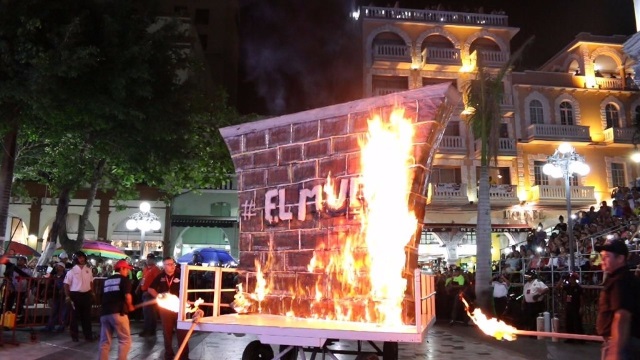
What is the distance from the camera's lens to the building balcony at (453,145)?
28.0m

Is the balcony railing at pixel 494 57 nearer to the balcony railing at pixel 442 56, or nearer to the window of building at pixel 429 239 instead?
the balcony railing at pixel 442 56

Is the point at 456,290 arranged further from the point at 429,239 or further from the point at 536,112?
the point at 536,112

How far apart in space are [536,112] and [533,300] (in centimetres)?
1739

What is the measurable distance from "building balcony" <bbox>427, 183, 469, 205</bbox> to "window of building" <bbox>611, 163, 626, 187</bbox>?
27.4 ft

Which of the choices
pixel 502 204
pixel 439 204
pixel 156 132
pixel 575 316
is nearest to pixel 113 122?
pixel 156 132

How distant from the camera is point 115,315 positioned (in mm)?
7781

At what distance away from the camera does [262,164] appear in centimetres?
572

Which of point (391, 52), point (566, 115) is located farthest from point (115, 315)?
point (566, 115)

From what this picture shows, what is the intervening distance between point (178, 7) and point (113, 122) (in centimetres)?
2844

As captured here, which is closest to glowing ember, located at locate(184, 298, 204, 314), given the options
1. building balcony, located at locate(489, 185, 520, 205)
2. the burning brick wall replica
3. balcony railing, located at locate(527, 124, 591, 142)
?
the burning brick wall replica

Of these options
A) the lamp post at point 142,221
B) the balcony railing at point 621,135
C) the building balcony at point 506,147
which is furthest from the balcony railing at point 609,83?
the lamp post at point 142,221

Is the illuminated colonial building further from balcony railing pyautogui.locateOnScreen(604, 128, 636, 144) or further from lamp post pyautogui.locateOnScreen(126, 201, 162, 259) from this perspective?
lamp post pyautogui.locateOnScreen(126, 201, 162, 259)

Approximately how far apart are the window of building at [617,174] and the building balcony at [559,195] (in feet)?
7.03

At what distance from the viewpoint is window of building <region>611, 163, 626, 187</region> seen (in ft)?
95.1
